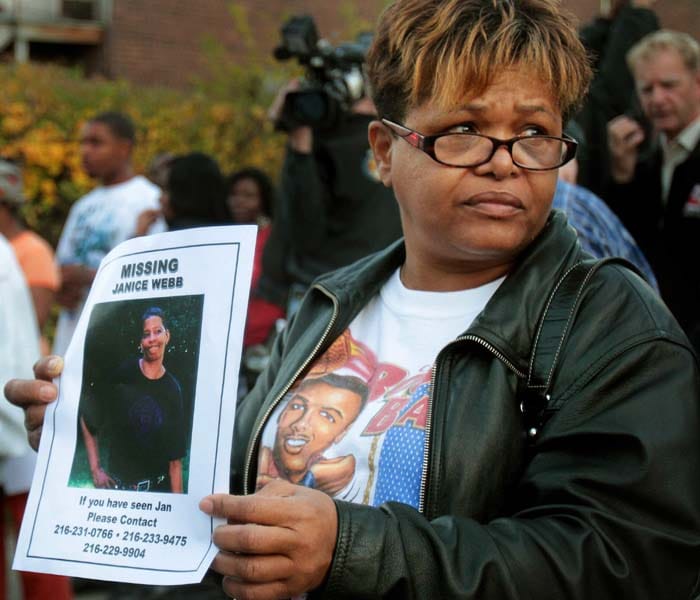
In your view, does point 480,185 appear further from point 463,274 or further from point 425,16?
point 425,16

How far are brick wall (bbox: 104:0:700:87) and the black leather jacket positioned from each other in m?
11.1

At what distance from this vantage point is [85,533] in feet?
6.16

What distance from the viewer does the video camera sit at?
15.8ft

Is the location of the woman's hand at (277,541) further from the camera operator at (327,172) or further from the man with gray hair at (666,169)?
the camera operator at (327,172)

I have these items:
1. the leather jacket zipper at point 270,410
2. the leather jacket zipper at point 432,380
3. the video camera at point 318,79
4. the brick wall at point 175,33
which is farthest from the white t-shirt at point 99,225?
the brick wall at point 175,33

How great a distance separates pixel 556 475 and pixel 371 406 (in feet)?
1.29

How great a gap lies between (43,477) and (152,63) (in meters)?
11.3

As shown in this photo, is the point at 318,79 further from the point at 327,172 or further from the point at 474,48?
the point at 474,48

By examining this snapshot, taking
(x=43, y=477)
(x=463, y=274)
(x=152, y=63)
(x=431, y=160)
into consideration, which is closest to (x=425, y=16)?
(x=431, y=160)

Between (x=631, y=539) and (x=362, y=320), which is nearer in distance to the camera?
(x=631, y=539)

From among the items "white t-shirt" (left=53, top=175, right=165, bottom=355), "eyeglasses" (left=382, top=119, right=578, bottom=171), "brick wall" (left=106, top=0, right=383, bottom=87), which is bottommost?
"white t-shirt" (left=53, top=175, right=165, bottom=355)

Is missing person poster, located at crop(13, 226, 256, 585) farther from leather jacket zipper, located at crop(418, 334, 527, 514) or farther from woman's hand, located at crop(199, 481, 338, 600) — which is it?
leather jacket zipper, located at crop(418, 334, 527, 514)

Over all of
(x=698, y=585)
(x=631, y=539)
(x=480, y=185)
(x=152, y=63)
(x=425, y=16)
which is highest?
(x=152, y=63)

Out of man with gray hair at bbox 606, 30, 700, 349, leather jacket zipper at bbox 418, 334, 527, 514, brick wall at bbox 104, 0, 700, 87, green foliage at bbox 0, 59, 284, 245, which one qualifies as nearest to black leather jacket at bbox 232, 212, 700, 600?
leather jacket zipper at bbox 418, 334, 527, 514
